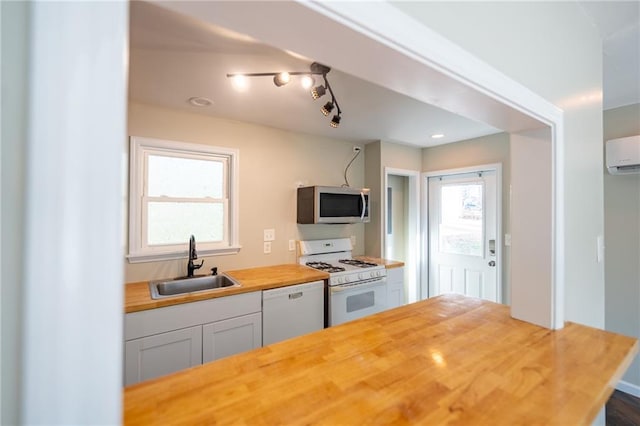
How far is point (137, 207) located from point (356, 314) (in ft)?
7.13

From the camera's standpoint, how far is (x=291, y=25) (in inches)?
23.4

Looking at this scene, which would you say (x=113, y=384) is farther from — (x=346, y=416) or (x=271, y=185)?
(x=271, y=185)

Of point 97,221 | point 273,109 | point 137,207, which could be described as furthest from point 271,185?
point 97,221

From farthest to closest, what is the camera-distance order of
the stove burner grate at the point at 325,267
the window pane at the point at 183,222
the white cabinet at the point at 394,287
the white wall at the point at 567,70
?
the white cabinet at the point at 394,287 → the stove burner grate at the point at 325,267 → the window pane at the point at 183,222 → the white wall at the point at 567,70

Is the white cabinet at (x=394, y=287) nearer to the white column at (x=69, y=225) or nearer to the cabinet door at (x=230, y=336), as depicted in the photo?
the cabinet door at (x=230, y=336)

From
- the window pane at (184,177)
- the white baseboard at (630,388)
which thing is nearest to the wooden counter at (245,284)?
the window pane at (184,177)

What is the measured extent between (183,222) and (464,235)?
326cm

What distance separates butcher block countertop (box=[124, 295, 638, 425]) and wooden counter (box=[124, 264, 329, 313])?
1146 mm

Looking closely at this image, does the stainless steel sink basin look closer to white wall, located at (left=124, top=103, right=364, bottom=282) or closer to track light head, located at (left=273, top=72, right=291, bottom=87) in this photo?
white wall, located at (left=124, top=103, right=364, bottom=282)

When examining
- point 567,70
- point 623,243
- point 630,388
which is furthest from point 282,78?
point 630,388

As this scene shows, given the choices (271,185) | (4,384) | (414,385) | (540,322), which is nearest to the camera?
(4,384)

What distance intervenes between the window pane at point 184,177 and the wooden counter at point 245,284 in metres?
0.79

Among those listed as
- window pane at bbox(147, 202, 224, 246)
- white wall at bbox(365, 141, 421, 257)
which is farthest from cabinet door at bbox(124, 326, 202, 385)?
white wall at bbox(365, 141, 421, 257)

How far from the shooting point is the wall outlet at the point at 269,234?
2980mm
